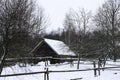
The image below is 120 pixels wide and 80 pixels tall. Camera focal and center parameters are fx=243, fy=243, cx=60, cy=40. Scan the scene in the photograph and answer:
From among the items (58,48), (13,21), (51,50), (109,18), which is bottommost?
(51,50)

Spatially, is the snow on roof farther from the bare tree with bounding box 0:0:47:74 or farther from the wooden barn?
the bare tree with bounding box 0:0:47:74

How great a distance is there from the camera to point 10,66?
375 inches

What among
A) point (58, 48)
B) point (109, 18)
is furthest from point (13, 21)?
point (109, 18)

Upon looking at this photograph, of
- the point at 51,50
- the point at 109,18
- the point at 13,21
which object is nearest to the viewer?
the point at 13,21

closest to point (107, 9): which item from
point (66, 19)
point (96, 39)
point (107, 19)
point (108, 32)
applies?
point (107, 19)

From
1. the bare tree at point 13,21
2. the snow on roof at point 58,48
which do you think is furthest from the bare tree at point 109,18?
the bare tree at point 13,21

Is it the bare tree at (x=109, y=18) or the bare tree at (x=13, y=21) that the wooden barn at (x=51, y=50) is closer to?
the bare tree at (x=109, y=18)

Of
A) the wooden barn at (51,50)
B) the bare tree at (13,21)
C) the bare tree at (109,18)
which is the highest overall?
the bare tree at (109,18)

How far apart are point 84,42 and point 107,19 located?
11098 mm

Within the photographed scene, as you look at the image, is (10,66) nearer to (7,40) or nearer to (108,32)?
(7,40)

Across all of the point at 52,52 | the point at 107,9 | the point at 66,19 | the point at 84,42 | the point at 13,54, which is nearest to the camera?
the point at 13,54

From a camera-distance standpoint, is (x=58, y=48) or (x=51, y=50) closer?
(x=58, y=48)

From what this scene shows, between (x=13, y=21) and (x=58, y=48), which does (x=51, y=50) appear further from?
(x=13, y=21)

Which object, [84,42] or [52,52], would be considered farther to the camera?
[52,52]
